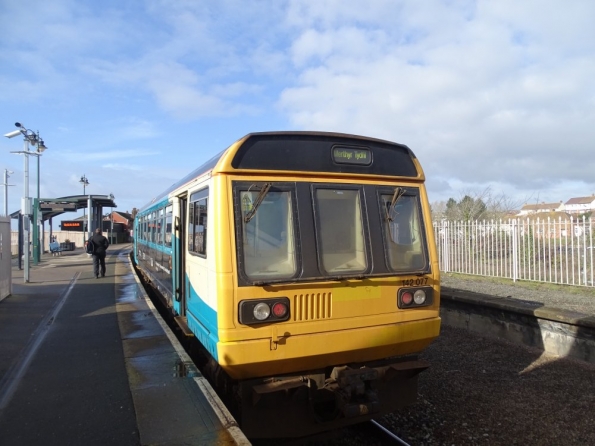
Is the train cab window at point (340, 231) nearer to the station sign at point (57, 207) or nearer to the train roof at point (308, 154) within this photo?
the train roof at point (308, 154)

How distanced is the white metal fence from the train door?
846 centimetres

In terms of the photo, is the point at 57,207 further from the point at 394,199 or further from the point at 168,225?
the point at 394,199

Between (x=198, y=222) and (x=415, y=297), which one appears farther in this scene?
(x=198, y=222)

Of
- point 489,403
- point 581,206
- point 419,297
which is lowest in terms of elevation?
point 489,403

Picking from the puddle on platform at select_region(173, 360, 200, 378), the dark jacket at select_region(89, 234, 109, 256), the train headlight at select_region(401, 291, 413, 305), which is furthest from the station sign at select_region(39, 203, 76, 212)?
the train headlight at select_region(401, 291, 413, 305)

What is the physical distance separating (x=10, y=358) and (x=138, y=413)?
328 centimetres

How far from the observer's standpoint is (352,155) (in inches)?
172

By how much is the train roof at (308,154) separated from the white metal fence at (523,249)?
7329 mm

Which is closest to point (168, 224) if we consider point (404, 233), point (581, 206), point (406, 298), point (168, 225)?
point (168, 225)

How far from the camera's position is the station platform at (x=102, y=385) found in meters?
3.91

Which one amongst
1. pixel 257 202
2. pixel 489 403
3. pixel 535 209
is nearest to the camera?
pixel 257 202

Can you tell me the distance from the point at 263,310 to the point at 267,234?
656 mm

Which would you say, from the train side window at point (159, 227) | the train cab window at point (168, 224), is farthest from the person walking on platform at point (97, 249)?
the train cab window at point (168, 224)

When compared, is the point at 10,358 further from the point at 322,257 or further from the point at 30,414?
the point at 322,257
